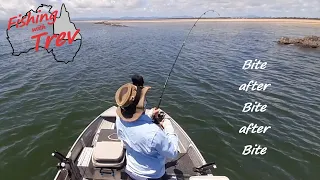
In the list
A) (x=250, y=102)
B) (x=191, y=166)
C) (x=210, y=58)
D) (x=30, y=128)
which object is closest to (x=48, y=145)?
(x=30, y=128)

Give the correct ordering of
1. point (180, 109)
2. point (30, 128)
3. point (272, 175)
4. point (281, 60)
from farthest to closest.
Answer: point (281, 60)
point (180, 109)
point (30, 128)
point (272, 175)

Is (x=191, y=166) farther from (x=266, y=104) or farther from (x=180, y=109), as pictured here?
(x=266, y=104)

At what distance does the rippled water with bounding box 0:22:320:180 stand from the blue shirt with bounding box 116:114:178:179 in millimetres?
4912

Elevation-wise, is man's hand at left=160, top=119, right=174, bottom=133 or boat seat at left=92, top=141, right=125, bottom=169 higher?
man's hand at left=160, top=119, right=174, bottom=133

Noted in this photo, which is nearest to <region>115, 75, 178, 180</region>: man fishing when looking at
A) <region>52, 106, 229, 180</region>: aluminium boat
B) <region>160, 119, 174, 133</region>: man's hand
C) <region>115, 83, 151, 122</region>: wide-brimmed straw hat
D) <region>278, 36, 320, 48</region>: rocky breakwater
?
<region>115, 83, 151, 122</region>: wide-brimmed straw hat

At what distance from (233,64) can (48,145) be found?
60.3ft

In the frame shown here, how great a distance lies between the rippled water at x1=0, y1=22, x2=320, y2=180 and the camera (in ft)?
31.6

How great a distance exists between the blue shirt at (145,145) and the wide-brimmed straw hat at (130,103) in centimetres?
11

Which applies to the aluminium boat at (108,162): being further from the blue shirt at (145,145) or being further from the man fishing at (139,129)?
the man fishing at (139,129)

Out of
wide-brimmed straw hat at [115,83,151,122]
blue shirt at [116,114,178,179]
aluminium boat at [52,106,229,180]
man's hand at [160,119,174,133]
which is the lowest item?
aluminium boat at [52,106,229,180]

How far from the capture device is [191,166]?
7457mm

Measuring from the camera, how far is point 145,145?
14.1ft

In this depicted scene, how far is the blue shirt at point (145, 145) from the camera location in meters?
4.19

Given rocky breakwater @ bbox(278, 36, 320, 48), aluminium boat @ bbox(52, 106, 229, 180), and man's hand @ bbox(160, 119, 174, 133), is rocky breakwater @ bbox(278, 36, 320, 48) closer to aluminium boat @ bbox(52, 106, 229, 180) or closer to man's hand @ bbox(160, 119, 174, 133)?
aluminium boat @ bbox(52, 106, 229, 180)
